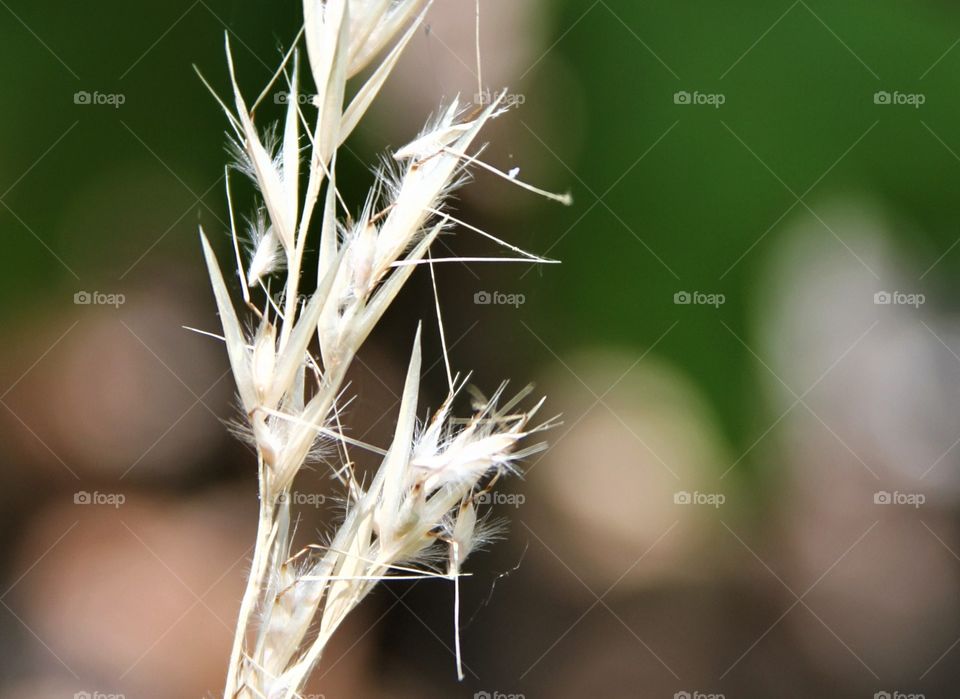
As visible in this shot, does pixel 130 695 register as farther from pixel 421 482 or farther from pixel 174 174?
pixel 421 482

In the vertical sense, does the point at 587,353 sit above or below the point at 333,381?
above

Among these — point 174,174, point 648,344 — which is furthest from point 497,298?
point 174,174

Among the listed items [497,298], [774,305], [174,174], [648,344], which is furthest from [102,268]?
[774,305]

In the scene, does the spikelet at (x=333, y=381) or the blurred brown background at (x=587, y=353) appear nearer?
the spikelet at (x=333, y=381)

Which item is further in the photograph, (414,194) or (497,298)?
(497,298)

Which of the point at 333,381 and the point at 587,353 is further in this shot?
the point at 587,353

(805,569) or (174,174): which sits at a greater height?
(174,174)

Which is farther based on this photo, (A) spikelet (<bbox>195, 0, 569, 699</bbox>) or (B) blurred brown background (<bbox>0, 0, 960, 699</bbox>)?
(B) blurred brown background (<bbox>0, 0, 960, 699</bbox>)

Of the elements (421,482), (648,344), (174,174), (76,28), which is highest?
(76,28)
